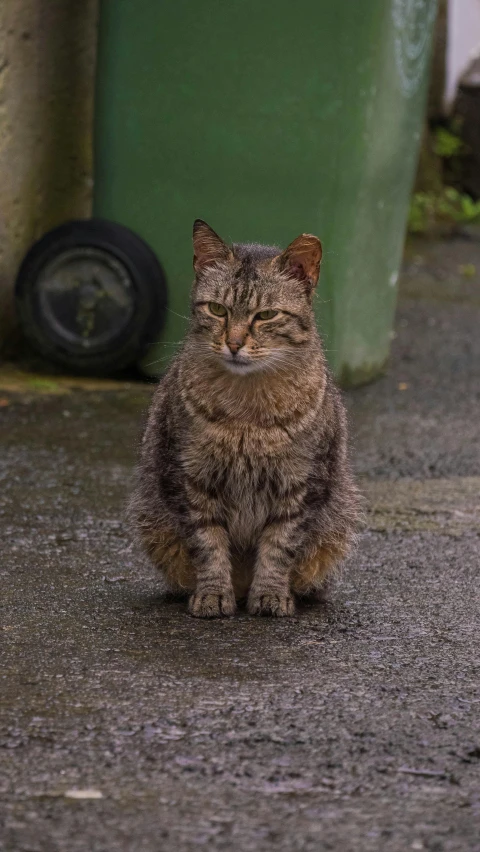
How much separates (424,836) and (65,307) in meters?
4.83

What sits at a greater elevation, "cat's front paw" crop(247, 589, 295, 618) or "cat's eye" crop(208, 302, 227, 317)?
"cat's eye" crop(208, 302, 227, 317)

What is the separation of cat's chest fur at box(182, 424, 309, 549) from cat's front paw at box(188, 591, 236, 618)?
0.75 ft

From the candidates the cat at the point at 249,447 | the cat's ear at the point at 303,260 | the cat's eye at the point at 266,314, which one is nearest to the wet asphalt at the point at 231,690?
the cat at the point at 249,447

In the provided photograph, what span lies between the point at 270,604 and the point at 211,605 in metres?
0.18

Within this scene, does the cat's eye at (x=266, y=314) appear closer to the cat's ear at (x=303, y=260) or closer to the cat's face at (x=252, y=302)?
the cat's face at (x=252, y=302)

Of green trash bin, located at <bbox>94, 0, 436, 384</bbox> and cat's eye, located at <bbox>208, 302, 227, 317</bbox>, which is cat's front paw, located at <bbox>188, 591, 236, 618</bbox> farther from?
green trash bin, located at <bbox>94, 0, 436, 384</bbox>

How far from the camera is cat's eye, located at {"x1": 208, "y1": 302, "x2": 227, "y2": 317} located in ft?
12.8

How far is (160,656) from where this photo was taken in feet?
11.6

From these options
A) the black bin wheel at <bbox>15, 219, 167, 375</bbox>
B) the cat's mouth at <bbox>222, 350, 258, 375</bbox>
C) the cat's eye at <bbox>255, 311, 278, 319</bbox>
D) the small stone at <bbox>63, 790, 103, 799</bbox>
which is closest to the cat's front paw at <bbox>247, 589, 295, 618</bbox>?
the cat's mouth at <bbox>222, 350, 258, 375</bbox>

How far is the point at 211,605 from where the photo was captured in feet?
12.8

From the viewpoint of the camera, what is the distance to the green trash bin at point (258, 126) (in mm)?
6555

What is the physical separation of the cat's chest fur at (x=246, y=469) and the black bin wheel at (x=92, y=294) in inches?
119

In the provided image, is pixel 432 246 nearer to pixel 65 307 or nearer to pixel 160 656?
pixel 65 307

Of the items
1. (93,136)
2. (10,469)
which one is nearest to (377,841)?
(10,469)
